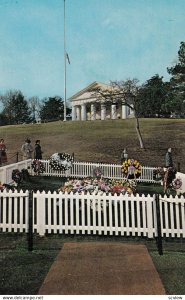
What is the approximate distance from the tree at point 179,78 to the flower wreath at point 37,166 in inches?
595

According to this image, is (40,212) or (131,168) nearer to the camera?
(40,212)

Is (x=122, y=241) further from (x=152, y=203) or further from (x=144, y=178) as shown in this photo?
(x=144, y=178)

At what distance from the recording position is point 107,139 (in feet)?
98.0

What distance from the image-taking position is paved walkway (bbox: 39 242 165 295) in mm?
4348

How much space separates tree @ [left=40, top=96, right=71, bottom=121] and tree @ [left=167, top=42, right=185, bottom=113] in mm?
17939

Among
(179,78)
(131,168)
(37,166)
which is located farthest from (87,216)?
(179,78)

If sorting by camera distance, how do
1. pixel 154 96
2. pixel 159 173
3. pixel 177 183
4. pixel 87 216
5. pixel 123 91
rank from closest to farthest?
pixel 87 216 → pixel 177 183 → pixel 159 173 → pixel 123 91 → pixel 154 96

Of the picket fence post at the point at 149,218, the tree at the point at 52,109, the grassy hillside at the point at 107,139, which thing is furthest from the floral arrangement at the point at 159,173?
the tree at the point at 52,109

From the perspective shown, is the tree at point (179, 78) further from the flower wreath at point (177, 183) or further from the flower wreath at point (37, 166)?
the flower wreath at point (177, 183)

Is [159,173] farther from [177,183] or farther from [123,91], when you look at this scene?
[123,91]

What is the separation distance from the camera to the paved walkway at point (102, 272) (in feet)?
14.3

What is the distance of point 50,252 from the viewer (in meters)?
6.08

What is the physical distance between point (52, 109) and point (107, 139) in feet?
62.1

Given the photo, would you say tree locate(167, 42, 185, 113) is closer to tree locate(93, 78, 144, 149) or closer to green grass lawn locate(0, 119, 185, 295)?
green grass lawn locate(0, 119, 185, 295)
